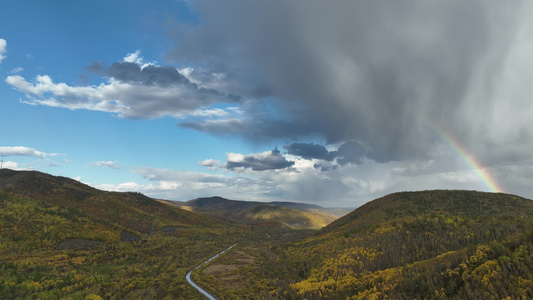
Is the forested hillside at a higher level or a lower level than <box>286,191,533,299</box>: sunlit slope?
lower

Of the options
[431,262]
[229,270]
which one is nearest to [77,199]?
[229,270]

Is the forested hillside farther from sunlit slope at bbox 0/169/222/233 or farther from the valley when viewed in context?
sunlit slope at bbox 0/169/222/233

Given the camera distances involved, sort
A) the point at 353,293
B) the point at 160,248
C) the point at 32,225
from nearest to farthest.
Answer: the point at 353,293
the point at 32,225
the point at 160,248

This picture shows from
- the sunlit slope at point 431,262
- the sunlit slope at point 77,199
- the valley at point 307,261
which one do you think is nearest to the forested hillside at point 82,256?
the valley at point 307,261

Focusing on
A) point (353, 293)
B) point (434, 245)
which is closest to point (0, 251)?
point (353, 293)

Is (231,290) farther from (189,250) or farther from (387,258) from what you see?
(189,250)

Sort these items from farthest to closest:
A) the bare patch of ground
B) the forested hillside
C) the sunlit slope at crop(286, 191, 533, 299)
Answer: the bare patch of ground → the forested hillside → the sunlit slope at crop(286, 191, 533, 299)

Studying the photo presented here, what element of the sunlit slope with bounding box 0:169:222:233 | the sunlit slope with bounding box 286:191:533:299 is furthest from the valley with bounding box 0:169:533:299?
the sunlit slope with bounding box 0:169:222:233

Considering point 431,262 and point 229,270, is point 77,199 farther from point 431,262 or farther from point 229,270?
point 431,262

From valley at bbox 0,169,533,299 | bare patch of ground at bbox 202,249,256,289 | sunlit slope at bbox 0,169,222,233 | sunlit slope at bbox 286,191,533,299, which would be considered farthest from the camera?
sunlit slope at bbox 0,169,222,233
